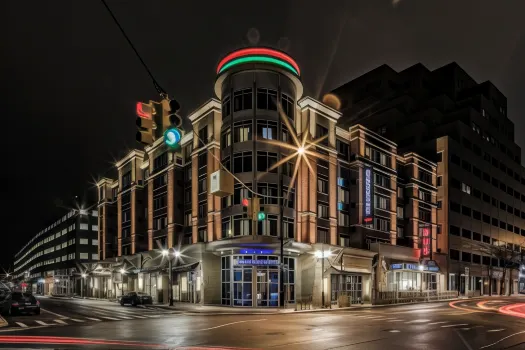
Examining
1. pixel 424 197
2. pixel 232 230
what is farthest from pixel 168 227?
pixel 424 197

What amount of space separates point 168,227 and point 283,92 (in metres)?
21.2

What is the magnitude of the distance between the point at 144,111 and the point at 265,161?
114 feet

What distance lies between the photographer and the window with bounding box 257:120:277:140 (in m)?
46.1

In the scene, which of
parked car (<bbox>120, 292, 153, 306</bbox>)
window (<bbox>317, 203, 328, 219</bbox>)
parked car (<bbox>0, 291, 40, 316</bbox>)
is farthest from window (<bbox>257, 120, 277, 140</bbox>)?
parked car (<bbox>0, 291, 40, 316</bbox>)

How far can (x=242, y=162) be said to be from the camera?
45719 mm

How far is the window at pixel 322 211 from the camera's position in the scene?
51.2 meters

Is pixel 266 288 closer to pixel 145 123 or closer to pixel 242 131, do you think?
pixel 242 131

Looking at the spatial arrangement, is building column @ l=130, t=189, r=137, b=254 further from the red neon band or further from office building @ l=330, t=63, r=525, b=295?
office building @ l=330, t=63, r=525, b=295

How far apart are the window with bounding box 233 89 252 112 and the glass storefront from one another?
13924 mm

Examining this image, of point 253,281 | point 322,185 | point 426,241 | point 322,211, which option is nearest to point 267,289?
point 253,281

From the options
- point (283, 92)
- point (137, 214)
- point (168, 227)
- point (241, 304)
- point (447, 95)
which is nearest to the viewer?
point (241, 304)

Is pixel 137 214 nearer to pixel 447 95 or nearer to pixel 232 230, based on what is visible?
pixel 232 230

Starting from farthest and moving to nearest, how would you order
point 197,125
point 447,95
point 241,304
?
1. point 447,95
2. point 197,125
3. point 241,304

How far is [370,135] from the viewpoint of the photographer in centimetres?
5956
